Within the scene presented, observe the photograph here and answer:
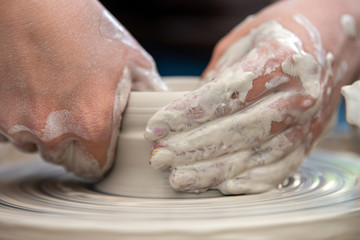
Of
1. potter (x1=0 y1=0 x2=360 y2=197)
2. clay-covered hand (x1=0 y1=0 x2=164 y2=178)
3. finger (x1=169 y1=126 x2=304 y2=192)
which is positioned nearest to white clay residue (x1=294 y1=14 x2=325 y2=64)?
potter (x1=0 y1=0 x2=360 y2=197)

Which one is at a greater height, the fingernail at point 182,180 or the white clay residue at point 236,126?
the white clay residue at point 236,126

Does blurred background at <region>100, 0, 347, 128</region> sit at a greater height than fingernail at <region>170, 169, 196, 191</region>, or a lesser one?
lesser

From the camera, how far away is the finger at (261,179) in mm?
972

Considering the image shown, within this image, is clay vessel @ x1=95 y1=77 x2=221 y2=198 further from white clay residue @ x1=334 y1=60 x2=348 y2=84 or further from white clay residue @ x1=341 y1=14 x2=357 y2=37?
white clay residue @ x1=341 y1=14 x2=357 y2=37

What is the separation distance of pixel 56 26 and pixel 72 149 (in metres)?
0.29

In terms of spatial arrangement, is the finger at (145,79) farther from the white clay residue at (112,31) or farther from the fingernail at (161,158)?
the fingernail at (161,158)

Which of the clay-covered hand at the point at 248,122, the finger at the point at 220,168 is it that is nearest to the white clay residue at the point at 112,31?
the clay-covered hand at the point at 248,122

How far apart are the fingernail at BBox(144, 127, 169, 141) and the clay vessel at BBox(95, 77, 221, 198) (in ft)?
0.20

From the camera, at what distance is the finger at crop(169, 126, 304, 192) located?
96cm

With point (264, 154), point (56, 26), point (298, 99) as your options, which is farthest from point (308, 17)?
point (56, 26)

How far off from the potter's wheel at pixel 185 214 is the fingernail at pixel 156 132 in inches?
5.5

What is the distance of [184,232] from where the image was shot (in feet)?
2.42

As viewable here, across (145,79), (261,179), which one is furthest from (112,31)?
(261,179)

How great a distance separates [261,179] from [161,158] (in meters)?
0.23
